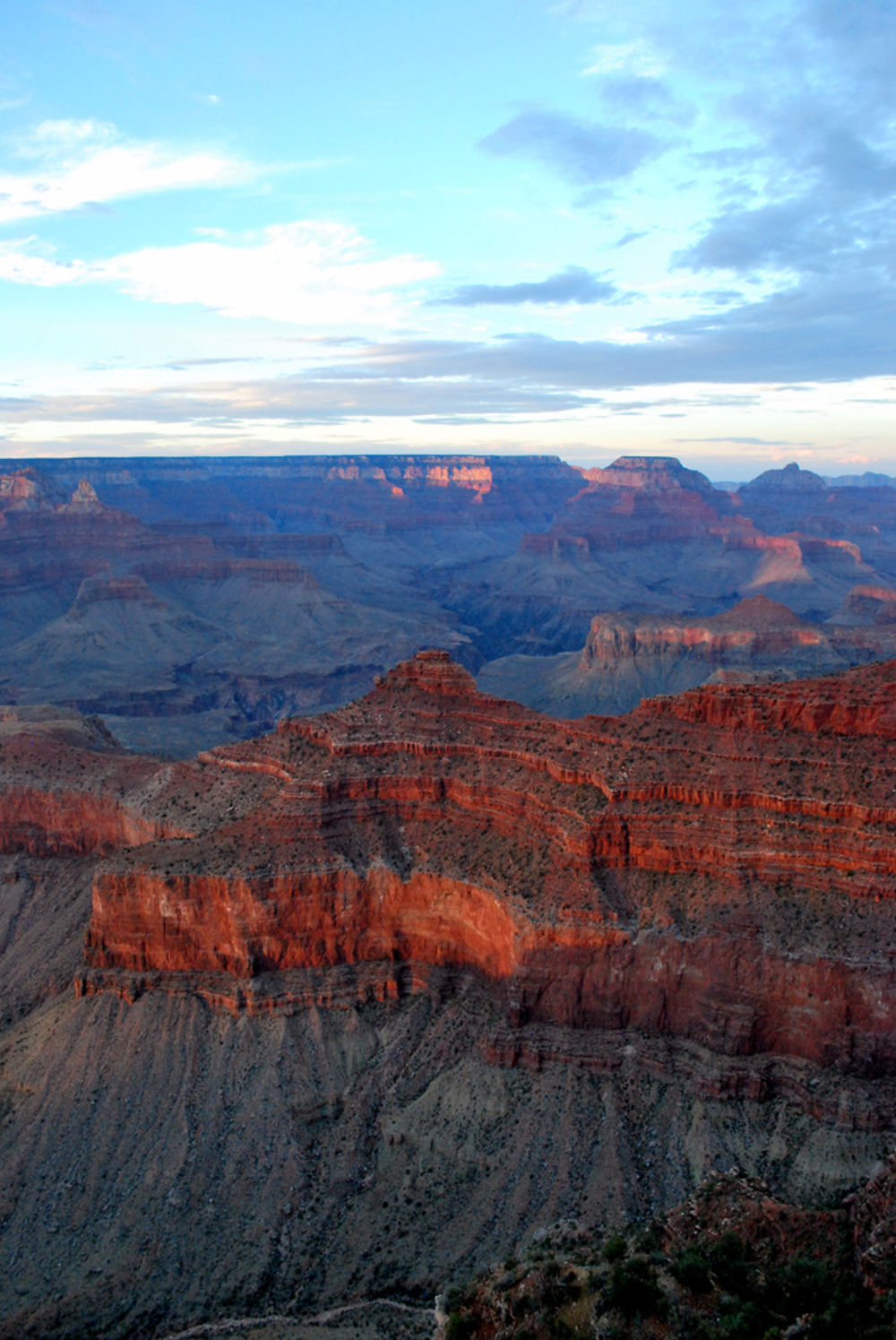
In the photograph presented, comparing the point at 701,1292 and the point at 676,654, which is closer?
the point at 701,1292

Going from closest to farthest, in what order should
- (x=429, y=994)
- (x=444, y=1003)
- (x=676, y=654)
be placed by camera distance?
(x=444, y=1003)
(x=429, y=994)
(x=676, y=654)

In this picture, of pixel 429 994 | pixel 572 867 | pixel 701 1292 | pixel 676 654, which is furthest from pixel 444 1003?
pixel 676 654

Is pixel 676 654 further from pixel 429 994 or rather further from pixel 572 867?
pixel 429 994

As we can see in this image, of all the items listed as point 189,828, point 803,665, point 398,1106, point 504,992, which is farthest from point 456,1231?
point 803,665

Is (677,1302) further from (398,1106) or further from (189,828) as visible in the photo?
(189,828)

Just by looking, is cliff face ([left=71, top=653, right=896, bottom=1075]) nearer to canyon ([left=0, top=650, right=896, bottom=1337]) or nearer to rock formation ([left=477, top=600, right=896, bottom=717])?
canyon ([left=0, top=650, right=896, bottom=1337])

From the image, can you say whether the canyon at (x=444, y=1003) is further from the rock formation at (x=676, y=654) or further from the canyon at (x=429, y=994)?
the rock formation at (x=676, y=654)
